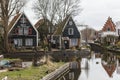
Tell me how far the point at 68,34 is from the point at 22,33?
10190 mm

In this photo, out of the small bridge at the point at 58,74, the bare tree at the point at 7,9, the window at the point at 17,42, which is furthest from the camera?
the window at the point at 17,42

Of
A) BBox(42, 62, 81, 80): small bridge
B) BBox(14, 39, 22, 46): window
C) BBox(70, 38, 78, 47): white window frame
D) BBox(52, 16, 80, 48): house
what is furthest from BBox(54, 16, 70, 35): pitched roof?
BBox(42, 62, 81, 80): small bridge

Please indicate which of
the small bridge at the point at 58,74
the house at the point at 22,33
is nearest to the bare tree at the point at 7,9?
the house at the point at 22,33

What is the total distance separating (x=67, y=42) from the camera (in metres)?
68.9

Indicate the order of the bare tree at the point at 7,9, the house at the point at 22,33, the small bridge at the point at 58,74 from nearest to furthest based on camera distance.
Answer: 1. the small bridge at the point at 58,74
2. the bare tree at the point at 7,9
3. the house at the point at 22,33

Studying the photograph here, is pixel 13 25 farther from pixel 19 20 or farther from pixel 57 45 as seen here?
pixel 57 45

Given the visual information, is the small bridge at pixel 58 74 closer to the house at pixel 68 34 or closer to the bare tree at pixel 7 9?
the bare tree at pixel 7 9

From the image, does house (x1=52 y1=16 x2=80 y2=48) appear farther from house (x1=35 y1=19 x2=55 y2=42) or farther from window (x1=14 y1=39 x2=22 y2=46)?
window (x1=14 y1=39 x2=22 y2=46)

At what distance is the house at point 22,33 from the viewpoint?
65.6m

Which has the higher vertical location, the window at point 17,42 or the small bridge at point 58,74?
the window at point 17,42

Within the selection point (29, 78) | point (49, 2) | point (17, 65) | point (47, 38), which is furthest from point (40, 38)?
point (29, 78)

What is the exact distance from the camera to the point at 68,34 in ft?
236

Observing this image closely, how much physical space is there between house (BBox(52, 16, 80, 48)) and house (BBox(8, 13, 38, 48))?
6.40 m

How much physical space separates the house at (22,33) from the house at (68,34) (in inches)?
252
